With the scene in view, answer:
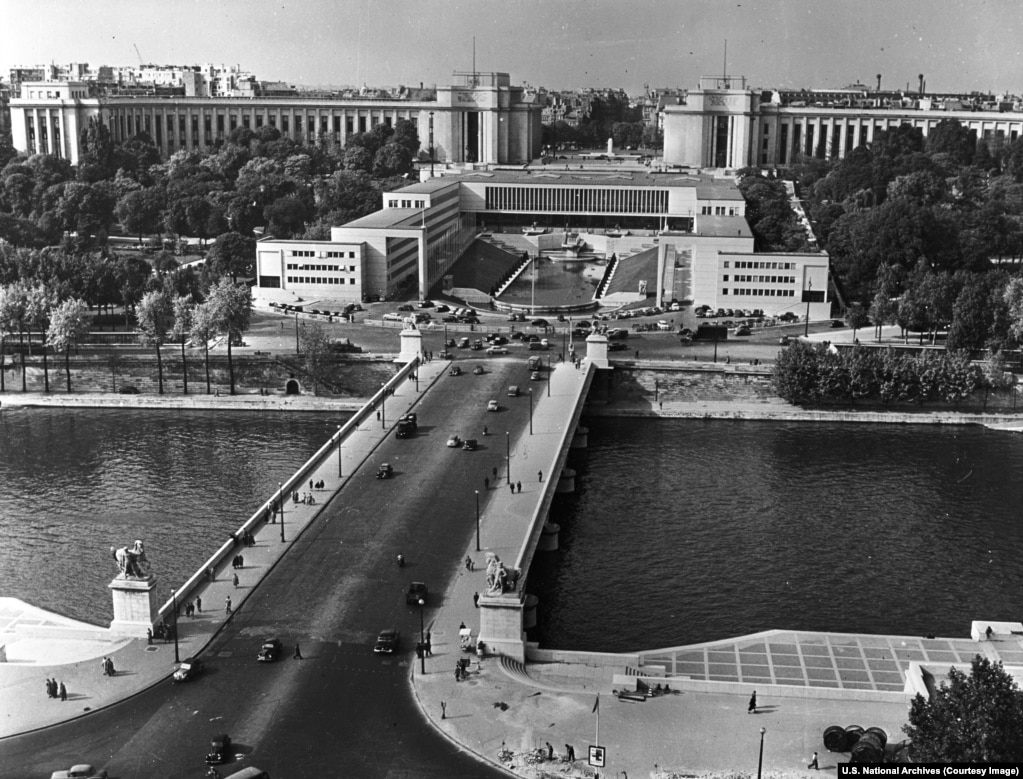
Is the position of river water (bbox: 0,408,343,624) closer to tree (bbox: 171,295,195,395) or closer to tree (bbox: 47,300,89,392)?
tree (bbox: 171,295,195,395)

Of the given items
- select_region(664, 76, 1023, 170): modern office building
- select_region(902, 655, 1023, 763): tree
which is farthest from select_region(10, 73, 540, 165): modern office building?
select_region(902, 655, 1023, 763): tree

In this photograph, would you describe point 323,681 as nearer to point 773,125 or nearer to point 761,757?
point 761,757

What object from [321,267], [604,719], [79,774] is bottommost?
[604,719]

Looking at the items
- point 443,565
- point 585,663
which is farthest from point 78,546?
point 585,663

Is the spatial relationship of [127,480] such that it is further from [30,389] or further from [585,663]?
[585,663]

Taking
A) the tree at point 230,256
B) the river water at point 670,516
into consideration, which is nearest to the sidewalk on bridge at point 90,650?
the river water at point 670,516

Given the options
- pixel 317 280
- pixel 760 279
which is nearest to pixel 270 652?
pixel 317 280
